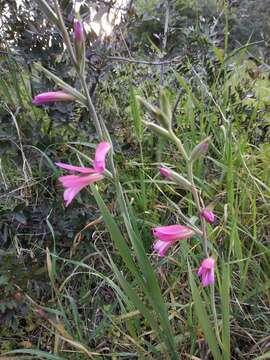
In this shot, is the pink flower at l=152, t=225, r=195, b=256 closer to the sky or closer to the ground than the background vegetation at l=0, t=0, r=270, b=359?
closer to the sky

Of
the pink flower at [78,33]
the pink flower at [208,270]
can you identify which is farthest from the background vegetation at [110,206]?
the pink flower at [78,33]

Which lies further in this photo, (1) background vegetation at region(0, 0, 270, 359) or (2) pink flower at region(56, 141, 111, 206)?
(1) background vegetation at region(0, 0, 270, 359)

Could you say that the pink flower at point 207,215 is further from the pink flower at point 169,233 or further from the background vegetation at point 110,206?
the background vegetation at point 110,206

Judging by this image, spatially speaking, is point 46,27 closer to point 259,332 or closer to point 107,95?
point 107,95

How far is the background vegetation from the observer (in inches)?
57.4

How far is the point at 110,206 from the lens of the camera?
1828 millimetres

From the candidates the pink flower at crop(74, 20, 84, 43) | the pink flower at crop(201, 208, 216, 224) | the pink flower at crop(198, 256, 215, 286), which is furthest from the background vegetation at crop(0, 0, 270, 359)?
the pink flower at crop(74, 20, 84, 43)

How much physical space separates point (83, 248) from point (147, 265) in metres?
0.71

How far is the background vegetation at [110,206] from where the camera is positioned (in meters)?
1.46

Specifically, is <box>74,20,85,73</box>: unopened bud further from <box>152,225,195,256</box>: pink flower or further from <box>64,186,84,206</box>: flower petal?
<box>152,225,195,256</box>: pink flower

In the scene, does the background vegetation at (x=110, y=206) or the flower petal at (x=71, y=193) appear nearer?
the flower petal at (x=71, y=193)

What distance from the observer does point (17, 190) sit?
1.83 metres

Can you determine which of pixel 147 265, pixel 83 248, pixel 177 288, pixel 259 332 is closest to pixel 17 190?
pixel 83 248

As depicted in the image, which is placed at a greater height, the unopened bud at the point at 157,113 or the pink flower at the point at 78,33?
the pink flower at the point at 78,33
